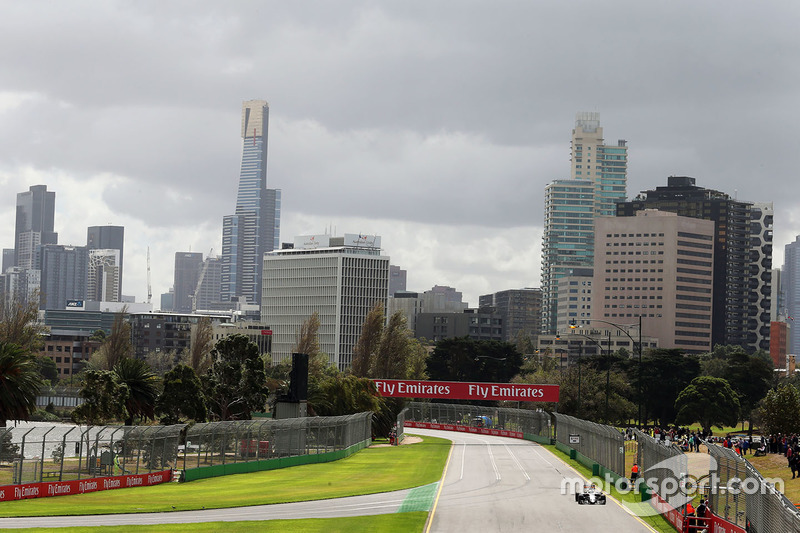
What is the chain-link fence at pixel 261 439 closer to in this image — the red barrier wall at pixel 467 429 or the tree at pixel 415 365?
the red barrier wall at pixel 467 429

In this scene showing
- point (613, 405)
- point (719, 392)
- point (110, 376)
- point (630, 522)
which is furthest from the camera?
point (719, 392)

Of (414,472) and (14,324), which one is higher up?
(14,324)

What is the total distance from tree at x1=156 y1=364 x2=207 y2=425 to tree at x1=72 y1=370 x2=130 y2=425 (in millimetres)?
4243

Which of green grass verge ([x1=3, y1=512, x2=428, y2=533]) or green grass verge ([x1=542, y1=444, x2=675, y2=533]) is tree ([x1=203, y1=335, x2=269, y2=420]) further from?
green grass verge ([x1=3, y1=512, x2=428, y2=533])

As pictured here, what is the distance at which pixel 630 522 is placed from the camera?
43.8 meters

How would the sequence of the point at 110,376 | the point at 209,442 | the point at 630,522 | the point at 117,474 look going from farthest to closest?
the point at 110,376 → the point at 209,442 → the point at 117,474 → the point at 630,522

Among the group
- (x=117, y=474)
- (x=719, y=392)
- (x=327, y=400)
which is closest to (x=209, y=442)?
(x=117, y=474)

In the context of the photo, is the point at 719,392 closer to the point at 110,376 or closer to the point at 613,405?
the point at 613,405

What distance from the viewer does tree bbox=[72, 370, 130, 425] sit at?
74188 mm

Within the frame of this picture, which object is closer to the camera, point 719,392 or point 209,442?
point 209,442

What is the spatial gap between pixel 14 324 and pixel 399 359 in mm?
52020

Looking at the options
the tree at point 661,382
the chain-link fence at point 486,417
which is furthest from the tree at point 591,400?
the tree at point 661,382

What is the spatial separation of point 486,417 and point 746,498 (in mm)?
100553

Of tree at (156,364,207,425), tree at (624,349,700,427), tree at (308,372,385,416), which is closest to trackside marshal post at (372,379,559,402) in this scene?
tree at (308,372,385,416)
